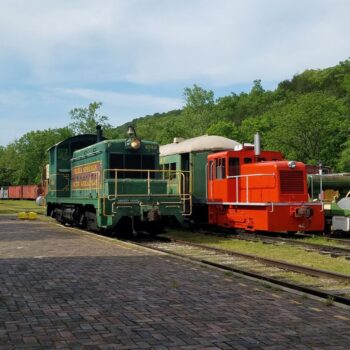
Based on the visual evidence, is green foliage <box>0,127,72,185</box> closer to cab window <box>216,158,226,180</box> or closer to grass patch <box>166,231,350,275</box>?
cab window <box>216,158,226,180</box>

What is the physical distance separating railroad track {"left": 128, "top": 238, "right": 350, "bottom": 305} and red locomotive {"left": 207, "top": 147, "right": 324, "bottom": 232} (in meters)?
2.90

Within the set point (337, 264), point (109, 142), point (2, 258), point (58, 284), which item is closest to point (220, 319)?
point (58, 284)

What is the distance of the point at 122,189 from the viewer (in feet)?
50.3

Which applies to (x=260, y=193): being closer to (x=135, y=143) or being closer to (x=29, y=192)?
(x=135, y=143)

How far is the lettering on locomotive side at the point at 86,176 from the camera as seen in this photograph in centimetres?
1638

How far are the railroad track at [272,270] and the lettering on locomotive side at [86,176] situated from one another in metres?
4.04

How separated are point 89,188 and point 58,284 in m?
9.64

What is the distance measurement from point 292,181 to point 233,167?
2.21 meters

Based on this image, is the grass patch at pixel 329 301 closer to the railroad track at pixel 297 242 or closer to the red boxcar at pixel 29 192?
the railroad track at pixel 297 242

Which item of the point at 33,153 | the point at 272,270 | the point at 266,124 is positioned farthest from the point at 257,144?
the point at 33,153

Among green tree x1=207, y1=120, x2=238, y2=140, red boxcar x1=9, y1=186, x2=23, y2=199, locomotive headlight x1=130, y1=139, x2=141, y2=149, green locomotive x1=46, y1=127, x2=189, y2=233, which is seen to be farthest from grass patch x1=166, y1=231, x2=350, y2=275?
red boxcar x1=9, y1=186, x2=23, y2=199

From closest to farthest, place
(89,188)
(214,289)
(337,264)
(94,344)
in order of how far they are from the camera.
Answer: (94,344), (214,289), (337,264), (89,188)

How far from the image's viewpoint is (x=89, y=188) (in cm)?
1708

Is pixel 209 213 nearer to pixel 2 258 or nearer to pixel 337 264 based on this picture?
pixel 337 264
